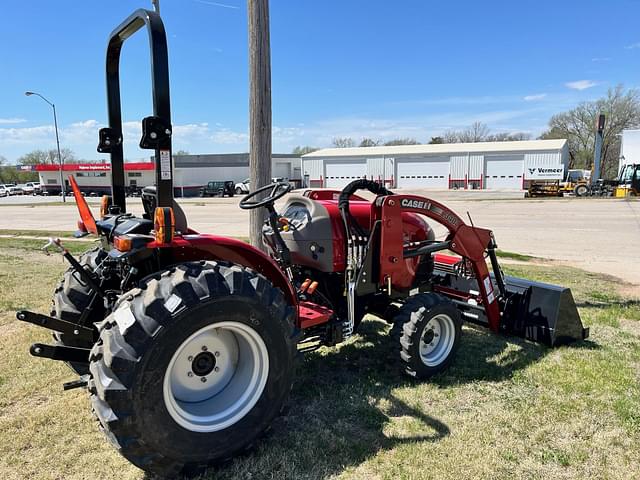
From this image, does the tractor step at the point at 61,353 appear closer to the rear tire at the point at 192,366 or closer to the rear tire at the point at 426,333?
the rear tire at the point at 192,366

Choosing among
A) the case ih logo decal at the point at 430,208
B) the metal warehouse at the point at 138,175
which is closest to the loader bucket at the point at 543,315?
the case ih logo decal at the point at 430,208

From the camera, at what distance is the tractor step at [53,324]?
261 cm

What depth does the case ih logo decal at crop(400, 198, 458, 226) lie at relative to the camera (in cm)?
389

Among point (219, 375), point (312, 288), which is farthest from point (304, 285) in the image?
point (219, 375)

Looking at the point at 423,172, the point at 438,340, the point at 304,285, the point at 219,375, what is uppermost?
the point at 423,172

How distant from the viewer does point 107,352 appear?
7.27 ft

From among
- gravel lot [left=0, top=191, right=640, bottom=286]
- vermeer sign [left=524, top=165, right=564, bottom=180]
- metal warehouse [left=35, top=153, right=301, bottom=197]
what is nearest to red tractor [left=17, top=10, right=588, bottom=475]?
gravel lot [left=0, top=191, right=640, bottom=286]

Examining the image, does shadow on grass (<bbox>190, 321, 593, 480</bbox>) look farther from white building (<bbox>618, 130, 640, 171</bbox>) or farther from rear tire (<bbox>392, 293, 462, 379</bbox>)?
white building (<bbox>618, 130, 640, 171</bbox>)

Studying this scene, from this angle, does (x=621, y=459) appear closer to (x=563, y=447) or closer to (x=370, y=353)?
(x=563, y=447)

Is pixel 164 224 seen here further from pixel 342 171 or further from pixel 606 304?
pixel 342 171

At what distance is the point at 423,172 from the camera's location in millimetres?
48812

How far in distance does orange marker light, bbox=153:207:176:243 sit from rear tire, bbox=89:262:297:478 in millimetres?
181

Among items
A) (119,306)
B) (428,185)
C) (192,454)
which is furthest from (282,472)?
(428,185)

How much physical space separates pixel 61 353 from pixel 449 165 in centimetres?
4801
